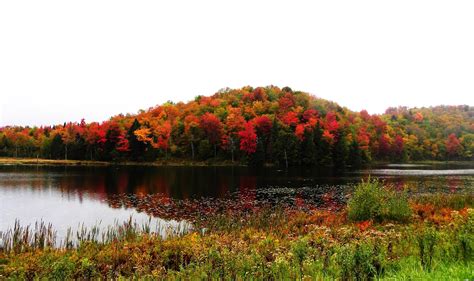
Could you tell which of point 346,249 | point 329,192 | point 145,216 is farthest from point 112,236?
point 329,192

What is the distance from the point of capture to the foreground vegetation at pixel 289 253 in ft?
30.8

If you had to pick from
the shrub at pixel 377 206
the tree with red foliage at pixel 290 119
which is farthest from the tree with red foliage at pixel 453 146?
the shrub at pixel 377 206

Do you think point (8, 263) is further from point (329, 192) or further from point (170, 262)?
point (329, 192)

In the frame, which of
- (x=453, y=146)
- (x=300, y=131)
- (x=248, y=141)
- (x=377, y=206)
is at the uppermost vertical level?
(x=300, y=131)

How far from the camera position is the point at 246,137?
10244 centimetres

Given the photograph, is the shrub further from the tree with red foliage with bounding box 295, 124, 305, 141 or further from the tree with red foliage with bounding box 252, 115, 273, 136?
the tree with red foliage with bounding box 252, 115, 273, 136

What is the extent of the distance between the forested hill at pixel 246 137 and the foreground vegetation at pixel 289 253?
255 feet

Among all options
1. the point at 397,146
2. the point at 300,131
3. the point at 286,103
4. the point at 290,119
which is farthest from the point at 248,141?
the point at 397,146

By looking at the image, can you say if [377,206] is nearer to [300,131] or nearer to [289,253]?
[289,253]

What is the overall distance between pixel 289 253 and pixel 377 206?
12918mm

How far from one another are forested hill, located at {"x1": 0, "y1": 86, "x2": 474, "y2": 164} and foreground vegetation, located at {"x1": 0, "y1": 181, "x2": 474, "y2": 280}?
77582 millimetres

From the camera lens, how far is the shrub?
21422 mm

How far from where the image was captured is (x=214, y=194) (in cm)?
3966

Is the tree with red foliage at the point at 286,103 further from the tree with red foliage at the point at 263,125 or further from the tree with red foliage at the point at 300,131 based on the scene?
the tree with red foliage at the point at 263,125
